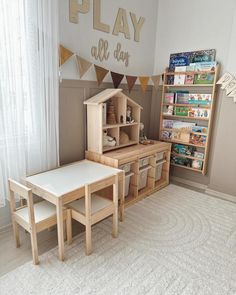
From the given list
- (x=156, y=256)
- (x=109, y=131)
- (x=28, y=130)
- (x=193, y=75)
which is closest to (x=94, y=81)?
(x=109, y=131)

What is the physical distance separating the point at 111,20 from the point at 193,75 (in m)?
1.26

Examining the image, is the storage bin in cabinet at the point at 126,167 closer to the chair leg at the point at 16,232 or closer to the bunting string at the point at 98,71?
the bunting string at the point at 98,71

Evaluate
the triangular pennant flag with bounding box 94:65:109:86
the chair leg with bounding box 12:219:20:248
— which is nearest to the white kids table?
the chair leg with bounding box 12:219:20:248

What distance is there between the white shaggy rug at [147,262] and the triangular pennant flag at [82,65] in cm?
161

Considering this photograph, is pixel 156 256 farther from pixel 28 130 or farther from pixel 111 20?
pixel 111 20

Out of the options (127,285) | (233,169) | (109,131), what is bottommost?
(127,285)

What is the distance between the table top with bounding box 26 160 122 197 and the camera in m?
1.78

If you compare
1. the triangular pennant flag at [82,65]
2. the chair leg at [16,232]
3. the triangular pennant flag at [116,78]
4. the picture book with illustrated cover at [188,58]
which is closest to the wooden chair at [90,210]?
the chair leg at [16,232]

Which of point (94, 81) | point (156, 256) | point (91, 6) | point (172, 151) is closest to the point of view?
point (156, 256)

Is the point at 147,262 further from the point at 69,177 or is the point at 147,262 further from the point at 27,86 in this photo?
the point at 27,86

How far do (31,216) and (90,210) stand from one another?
1.44ft

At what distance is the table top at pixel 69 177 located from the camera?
1.78 metres

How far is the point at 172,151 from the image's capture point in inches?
132

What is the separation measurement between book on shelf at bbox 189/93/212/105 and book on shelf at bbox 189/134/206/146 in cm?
45
